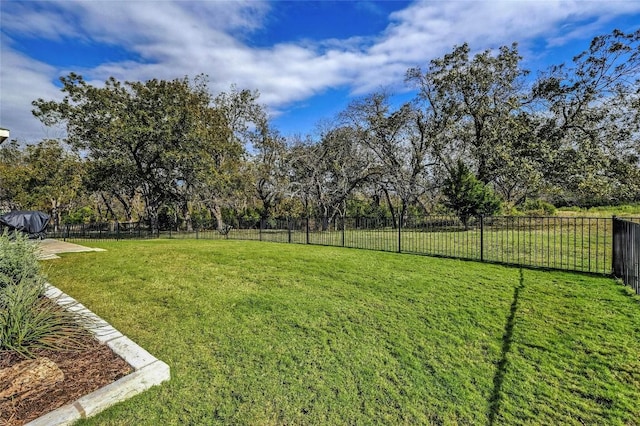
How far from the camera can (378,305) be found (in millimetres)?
4520

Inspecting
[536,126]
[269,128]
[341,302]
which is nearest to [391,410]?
[341,302]

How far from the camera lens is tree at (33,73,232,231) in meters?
16.5

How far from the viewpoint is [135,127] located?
622 inches

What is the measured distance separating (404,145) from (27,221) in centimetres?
1883

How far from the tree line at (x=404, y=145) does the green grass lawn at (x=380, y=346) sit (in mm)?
9224

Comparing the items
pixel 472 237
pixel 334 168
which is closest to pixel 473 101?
pixel 334 168

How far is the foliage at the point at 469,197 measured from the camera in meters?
14.3

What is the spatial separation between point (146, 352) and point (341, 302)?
8.53ft

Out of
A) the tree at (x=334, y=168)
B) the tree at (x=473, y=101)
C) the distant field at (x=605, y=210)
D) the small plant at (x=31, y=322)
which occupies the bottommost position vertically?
the small plant at (x=31, y=322)

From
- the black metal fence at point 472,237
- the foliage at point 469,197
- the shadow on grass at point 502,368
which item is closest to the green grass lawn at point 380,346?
the shadow on grass at point 502,368

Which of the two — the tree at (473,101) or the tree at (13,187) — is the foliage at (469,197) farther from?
the tree at (13,187)

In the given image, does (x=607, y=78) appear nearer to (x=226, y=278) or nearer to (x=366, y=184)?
(x=366, y=184)

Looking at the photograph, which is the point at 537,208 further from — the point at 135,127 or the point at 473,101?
the point at 135,127

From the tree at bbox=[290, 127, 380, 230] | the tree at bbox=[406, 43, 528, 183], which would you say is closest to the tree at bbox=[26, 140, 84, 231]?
the tree at bbox=[290, 127, 380, 230]
